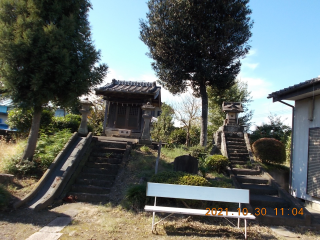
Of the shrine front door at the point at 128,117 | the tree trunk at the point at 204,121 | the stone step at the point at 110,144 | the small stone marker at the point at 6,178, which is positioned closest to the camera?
the small stone marker at the point at 6,178

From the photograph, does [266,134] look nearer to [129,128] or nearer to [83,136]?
[129,128]

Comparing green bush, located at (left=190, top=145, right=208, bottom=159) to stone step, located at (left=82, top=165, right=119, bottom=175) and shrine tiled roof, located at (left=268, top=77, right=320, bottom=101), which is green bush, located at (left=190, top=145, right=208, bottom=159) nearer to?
shrine tiled roof, located at (left=268, top=77, right=320, bottom=101)

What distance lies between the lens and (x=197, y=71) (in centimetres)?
1279

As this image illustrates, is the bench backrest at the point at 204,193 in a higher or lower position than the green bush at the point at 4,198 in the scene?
higher

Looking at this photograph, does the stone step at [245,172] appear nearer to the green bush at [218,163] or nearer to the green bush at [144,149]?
the green bush at [218,163]

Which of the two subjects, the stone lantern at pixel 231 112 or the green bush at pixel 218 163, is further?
the stone lantern at pixel 231 112

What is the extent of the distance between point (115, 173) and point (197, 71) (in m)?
7.65

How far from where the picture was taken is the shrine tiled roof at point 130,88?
1273cm

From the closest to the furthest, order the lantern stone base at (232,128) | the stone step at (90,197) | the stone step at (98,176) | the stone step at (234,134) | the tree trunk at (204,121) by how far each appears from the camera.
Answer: the stone step at (90,197) < the stone step at (98,176) < the stone step at (234,134) < the lantern stone base at (232,128) < the tree trunk at (204,121)

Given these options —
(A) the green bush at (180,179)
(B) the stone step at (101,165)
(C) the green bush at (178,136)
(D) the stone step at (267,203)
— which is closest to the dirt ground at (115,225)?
(A) the green bush at (180,179)

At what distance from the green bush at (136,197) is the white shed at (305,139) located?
233 inches

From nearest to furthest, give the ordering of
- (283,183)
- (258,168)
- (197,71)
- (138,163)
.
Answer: (138,163), (258,168), (283,183), (197,71)

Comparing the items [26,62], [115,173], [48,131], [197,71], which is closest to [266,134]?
[197,71]

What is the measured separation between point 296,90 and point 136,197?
7.00 metres
